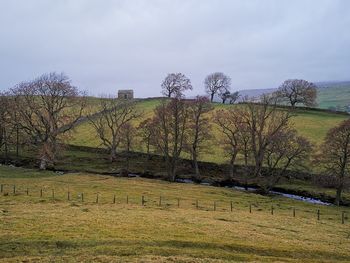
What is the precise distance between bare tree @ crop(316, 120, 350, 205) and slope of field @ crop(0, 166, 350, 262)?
7.17 meters

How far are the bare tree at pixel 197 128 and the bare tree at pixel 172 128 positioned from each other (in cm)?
164

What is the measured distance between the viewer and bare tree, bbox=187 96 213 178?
7881 cm

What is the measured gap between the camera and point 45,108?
8219 cm

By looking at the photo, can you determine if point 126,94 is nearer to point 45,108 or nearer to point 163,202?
point 45,108

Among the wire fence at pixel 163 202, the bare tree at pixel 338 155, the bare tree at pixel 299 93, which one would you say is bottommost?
the wire fence at pixel 163 202

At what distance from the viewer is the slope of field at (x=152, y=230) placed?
77.0 feet

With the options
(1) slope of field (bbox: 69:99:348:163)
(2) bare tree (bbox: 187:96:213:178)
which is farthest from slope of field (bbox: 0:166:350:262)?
(1) slope of field (bbox: 69:99:348:163)

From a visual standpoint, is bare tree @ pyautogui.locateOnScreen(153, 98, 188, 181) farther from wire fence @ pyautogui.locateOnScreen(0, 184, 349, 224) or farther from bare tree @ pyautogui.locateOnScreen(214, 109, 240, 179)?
wire fence @ pyautogui.locateOnScreen(0, 184, 349, 224)

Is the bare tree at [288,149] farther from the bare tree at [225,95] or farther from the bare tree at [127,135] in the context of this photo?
the bare tree at [225,95]

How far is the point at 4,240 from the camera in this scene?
81.4 ft

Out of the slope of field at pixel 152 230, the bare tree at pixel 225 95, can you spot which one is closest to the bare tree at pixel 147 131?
the slope of field at pixel 152 230

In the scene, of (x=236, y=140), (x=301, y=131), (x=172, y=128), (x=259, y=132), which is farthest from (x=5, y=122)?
(x=301, y=131)

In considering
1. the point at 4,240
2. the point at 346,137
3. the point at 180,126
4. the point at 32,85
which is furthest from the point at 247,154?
the point at 4,240

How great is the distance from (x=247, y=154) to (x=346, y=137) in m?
21.5
